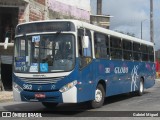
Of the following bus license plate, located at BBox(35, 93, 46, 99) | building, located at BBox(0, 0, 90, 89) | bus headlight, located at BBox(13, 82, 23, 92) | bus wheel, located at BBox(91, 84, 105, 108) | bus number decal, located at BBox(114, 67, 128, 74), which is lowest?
bus wheel, located at BBox(91, 84, 105, 108)

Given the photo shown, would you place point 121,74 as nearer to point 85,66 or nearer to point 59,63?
point 85,66

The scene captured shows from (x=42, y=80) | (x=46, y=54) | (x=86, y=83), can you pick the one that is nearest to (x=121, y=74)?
(x=86, y=83)

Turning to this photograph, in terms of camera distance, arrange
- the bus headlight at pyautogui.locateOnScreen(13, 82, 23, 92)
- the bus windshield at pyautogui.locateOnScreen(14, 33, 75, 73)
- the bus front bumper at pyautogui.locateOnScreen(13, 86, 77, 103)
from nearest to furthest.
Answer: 1. the bus front bumper at pyautogui.locateOnScreen(13, 86, 77, 103)
2. the bus windshield at pyautogui.locateOnScreen(14, 33, 75, 73)
3. the bus headlight at pyautogui.locateOnScreen(13, 82, 23, 92)

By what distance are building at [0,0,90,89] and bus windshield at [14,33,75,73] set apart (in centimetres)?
1213

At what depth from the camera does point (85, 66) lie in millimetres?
13500

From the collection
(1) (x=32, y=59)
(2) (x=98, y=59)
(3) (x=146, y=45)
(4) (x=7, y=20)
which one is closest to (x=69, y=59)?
(1) (x=32, y=59)

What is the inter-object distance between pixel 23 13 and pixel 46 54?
510 inches

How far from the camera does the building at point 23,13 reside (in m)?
25.4

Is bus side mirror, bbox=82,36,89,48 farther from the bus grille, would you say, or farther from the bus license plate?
the bus license plate

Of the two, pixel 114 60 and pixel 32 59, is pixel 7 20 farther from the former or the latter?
pixel 32 59

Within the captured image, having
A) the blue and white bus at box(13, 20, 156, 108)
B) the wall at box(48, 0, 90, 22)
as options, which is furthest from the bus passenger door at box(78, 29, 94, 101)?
the wall at box(48, 0, 90, 22)

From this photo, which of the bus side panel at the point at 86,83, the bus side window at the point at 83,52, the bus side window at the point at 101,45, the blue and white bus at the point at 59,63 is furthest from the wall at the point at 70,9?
the bus side panel at the point at 86,83

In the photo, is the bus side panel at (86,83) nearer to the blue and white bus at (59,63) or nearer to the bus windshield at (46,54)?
the blue and white bus at (59,63)

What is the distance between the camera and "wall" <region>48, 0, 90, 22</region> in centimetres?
2952
